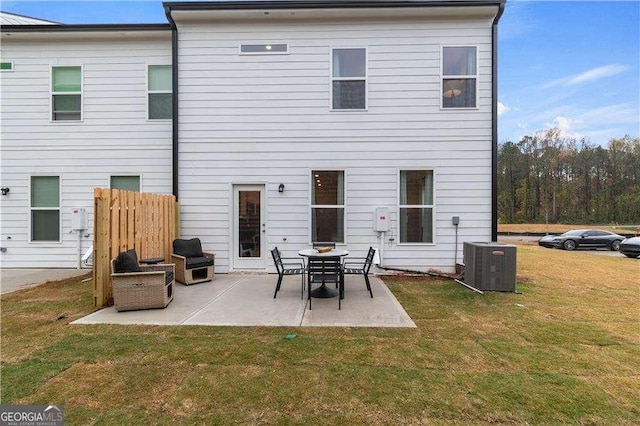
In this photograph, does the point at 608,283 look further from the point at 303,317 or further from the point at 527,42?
the point at 527,42

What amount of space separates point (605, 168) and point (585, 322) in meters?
42.2

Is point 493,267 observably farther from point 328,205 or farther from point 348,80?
point 348,80

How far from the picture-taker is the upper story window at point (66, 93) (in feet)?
23.9

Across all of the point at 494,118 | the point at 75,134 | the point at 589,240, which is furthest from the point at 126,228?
the point at 589,240

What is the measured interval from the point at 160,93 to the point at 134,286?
16.2ft

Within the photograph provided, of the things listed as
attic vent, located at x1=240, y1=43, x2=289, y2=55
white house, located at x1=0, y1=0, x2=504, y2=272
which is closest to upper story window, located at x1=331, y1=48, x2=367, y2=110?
white house, located at x1=0, y1=0, x2=504, y2=272

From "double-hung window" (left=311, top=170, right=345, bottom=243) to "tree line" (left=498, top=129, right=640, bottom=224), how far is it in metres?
36.2

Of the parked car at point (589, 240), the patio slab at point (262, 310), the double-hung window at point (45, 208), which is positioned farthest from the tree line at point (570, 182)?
the double-hung window at point (45, 208)

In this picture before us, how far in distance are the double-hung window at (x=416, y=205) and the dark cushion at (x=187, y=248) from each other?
14.4 feet

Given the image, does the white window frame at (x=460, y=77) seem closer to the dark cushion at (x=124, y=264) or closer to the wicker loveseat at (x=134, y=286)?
the wicker loveseat at (x=134, y=286)

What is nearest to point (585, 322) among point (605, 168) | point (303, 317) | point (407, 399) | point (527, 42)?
point (407, 399)


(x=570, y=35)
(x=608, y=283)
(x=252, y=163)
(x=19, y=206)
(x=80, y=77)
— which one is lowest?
(x=608, y=283)

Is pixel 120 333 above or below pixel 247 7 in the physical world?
below

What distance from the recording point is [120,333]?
140 inches
